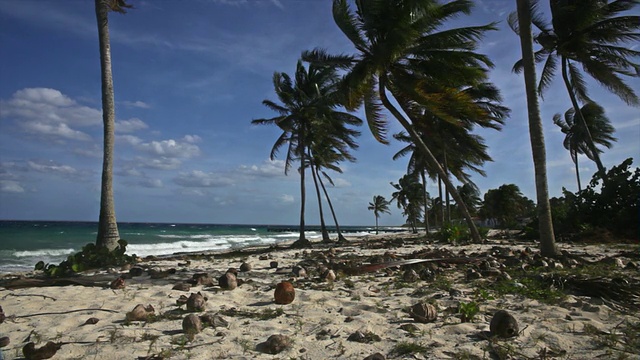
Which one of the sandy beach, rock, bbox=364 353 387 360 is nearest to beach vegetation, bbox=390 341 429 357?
the sandy beach

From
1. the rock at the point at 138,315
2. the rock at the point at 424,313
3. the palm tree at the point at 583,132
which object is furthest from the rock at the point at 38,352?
the palm tree at the point at 583,132

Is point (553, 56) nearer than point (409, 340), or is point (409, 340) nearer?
point (409, 340)

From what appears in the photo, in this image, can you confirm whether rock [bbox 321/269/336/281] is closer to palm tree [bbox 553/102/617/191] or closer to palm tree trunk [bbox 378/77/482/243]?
palm tree trunk [bbox 378/77/482/243]

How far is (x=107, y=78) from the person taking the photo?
9.51 m

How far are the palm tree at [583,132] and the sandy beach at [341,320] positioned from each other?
75.6 ft

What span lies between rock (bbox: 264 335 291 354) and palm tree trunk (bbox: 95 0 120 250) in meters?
7.72

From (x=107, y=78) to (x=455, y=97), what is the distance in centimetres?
991

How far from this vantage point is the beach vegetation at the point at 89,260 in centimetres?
722

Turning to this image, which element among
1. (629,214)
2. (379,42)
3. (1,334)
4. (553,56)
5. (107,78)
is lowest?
(1,334)

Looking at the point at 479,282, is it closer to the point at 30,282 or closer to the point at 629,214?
the point at 30,282

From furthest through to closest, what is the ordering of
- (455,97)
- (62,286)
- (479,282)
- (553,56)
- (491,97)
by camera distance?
(491,97) < (553,56) < (455,97) < (62,286) < (479,282)

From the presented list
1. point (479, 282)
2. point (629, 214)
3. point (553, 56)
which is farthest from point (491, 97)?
point (479, 282)

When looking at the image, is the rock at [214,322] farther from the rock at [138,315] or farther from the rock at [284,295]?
the rock at [284,295]

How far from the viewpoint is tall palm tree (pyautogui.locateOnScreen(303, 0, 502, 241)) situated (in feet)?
39.1
